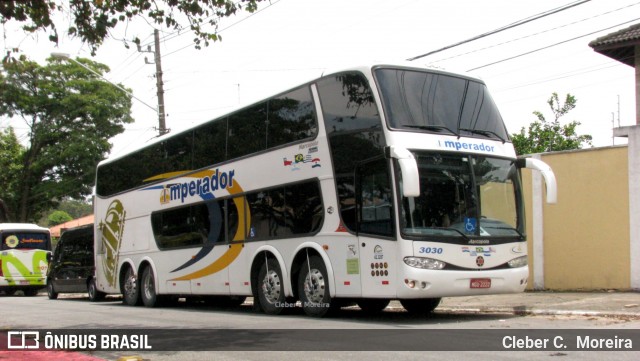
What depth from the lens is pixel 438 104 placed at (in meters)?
11.1

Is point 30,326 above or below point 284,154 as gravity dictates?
below

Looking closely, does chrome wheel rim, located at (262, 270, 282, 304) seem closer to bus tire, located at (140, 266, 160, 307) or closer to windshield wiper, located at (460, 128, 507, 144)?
windshield wiper, located at (460, 128, 507, 144)

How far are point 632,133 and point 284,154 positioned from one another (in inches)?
289

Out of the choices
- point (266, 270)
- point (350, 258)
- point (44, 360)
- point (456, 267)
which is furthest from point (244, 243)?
point (44, 360)

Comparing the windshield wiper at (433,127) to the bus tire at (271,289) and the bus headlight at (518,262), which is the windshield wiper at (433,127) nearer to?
the bus headlight at (518,262)

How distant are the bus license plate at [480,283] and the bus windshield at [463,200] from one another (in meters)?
0.68

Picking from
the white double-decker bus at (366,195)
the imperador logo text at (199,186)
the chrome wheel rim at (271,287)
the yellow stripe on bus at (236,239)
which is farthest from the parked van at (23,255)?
the chrome wheel rim at (271,287)

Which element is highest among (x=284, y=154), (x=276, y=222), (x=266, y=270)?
(x=284, y=154)

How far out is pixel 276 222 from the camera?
12883 millimetres

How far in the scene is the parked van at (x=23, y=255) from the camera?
29.7 m

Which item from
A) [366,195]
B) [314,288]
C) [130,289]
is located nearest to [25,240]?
[130,289]

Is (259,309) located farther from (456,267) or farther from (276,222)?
(456,267)

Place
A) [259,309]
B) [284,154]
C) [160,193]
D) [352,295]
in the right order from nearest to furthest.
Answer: [352,295] < [284,154] < [259,309] < [160,193]

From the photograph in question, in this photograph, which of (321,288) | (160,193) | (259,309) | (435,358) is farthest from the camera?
(160,193)
